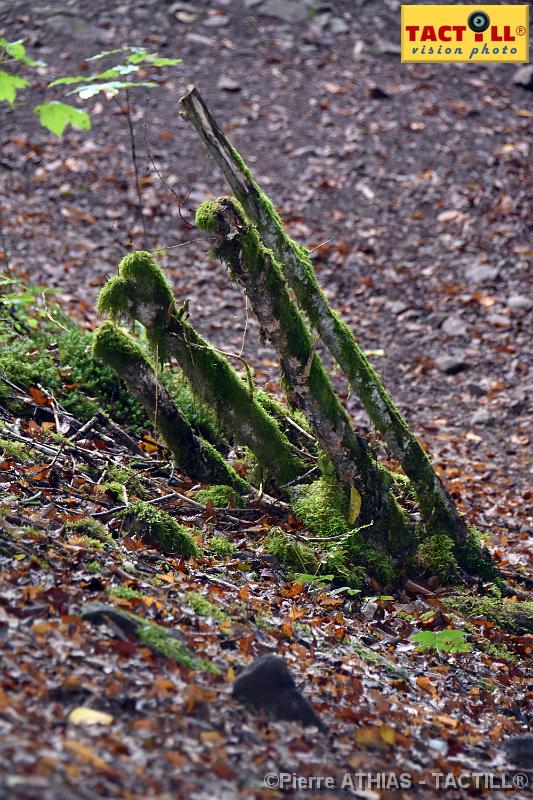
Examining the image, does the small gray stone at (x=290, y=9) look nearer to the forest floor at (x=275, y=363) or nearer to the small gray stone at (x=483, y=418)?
the forest floor at (x=275, y=363)

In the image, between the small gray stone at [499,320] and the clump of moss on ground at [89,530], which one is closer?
the clump of moss on ground at [89,530]

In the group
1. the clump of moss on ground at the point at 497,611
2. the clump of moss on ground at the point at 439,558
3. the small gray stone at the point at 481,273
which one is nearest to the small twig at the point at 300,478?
the clump of moss on ground at the point at 439,558

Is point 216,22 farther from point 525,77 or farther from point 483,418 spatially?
point 483,418

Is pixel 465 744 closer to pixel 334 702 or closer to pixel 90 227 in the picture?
pixel 334 702

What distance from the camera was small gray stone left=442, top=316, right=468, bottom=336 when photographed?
914cm

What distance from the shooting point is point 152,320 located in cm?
456

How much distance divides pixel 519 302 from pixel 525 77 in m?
5.13


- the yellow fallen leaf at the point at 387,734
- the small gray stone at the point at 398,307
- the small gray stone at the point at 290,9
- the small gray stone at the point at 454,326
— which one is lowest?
the yellow fallen leaf at the point at 387,734

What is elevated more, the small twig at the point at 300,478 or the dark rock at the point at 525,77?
the dark rock at the point at 525,77

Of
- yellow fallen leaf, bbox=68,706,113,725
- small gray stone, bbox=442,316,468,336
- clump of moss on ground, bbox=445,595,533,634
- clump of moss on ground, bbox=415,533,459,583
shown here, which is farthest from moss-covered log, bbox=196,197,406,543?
small gray stone, bbox=442,316,468,336

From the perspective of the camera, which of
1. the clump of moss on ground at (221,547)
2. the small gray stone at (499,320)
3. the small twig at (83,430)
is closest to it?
the clump of moss on ground at (221,547)

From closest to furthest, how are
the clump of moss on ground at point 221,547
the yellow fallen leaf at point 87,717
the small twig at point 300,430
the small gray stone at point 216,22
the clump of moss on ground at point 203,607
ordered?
the yellow fallen leaf at point 87,717 → the clump of moss on ground at point 203,607 → the clump of moss on ground at point 221,547 → the small twig at point 300,430 → the small gray stone at point 216,22

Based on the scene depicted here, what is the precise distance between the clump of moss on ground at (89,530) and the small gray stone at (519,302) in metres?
6.73

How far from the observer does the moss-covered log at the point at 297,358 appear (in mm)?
4191
